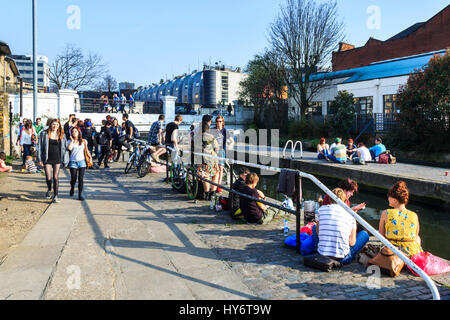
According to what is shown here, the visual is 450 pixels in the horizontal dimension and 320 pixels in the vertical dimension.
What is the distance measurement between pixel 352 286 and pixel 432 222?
641 cm

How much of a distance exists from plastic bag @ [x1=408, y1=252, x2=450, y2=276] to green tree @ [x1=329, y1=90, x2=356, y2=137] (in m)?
19.9

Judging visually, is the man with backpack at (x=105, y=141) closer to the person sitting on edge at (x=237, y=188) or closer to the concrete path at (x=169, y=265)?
the concrete path at (x=169, y=265)

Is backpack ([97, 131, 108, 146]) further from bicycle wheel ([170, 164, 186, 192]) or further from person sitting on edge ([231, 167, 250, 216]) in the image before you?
person sitting on edge ([231, 167, 250, 216])

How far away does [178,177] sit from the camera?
9.28 m

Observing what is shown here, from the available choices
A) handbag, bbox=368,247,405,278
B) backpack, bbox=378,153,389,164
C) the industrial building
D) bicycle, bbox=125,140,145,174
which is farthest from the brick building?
handbag, bbox=368,247,405,278

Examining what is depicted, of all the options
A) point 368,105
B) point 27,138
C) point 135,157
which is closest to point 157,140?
point 135,157

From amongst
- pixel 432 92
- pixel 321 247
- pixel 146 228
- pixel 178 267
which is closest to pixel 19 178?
pixel 146 228

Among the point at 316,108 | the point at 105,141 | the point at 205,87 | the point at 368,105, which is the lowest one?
the point at 105,141

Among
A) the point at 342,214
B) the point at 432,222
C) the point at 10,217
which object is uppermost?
the point at 342,214

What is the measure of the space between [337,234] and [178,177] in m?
5.38

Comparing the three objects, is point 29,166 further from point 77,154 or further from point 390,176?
point 390,176

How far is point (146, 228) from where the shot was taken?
20.2 feet

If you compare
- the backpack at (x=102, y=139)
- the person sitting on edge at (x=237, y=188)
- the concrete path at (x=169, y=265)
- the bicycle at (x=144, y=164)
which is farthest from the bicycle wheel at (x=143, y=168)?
the person sitting on edge at (x=237, y=188)
